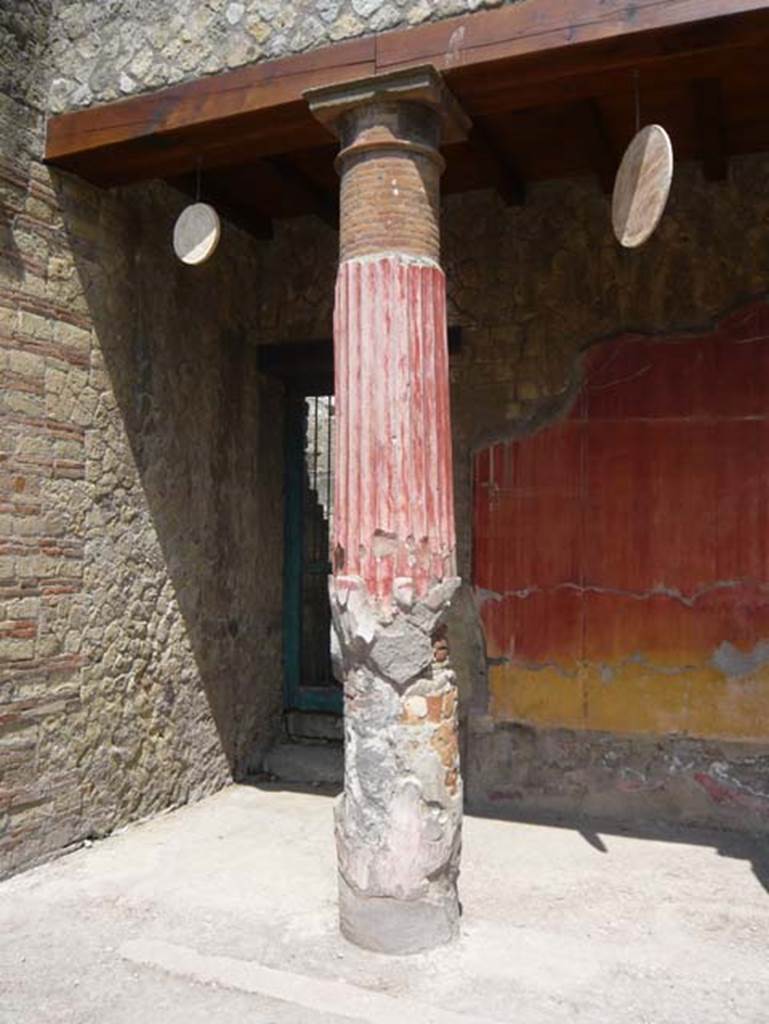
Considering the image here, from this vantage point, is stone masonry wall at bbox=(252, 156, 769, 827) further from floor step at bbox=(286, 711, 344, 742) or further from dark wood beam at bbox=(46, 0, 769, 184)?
dark wood beam at bbox=(46, 0, 769, 184)

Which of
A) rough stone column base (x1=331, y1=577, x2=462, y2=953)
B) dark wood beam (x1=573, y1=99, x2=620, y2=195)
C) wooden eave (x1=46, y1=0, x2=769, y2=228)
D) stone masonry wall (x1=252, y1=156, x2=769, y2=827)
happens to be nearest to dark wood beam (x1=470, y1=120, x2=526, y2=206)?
wooden eave (x1=46, y1=0, x2=769, y2=228)

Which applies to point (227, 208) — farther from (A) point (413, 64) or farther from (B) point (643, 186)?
(B) point (643, 186)

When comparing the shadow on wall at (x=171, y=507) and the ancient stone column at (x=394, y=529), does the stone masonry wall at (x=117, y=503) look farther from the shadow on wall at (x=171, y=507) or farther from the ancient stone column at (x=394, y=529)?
the ancient stone column at (x=394, y=529)

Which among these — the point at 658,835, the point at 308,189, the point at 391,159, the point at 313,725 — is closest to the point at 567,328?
the point at 308,189

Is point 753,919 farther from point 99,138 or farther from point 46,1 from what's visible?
point 46,1

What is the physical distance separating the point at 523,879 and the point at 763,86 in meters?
3.71

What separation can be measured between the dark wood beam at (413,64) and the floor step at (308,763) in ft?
11.7

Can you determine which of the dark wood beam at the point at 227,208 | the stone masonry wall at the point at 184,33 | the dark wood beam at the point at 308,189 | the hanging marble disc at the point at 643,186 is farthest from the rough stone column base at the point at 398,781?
the dark wood beam at the point at 227,208

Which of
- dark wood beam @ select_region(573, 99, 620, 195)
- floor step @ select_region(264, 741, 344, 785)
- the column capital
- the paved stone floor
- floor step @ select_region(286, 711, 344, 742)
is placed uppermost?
dark wood beam @ select_region(573, 99, 620, 195)

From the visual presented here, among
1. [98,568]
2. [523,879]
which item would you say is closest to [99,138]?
[98,568]

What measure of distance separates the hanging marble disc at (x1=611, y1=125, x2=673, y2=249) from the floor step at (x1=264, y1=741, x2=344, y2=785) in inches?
147

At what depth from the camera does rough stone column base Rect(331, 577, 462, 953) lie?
338cm

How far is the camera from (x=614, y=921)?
146 inches

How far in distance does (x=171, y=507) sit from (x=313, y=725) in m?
1.88
